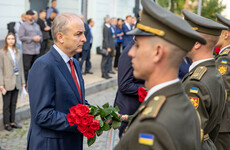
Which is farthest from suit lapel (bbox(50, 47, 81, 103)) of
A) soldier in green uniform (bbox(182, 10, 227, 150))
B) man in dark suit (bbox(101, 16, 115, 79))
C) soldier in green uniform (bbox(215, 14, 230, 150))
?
man in dark suit (bbox(101, 16, 115, 79))

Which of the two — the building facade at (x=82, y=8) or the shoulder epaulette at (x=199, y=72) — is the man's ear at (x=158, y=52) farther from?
the building facade at (x=82, y=8)

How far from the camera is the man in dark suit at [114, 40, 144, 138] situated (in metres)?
4.32

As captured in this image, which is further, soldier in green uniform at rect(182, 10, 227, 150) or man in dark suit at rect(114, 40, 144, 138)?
man in dark suit at rect(114, 40, 144, 138)

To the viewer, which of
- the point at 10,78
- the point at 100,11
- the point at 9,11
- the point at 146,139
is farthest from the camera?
the point at 100,11

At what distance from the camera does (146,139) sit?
5.76 feet

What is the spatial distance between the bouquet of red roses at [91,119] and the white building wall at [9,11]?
9135 millimetres

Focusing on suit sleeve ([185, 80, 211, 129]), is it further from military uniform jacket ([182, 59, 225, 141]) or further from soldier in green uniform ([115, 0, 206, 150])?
soldier in green uniform ([115, 0, 206, 150])

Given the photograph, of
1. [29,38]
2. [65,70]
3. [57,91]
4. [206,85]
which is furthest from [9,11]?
[206,85]

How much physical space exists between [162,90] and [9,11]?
11319mm

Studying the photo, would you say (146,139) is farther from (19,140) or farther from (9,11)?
(9,11)

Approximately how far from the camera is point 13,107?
7.02m

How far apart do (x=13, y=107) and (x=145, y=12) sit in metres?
5.55

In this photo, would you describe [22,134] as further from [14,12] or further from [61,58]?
[14,12]

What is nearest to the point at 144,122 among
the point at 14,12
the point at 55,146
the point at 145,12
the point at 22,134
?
the point at 145,12
